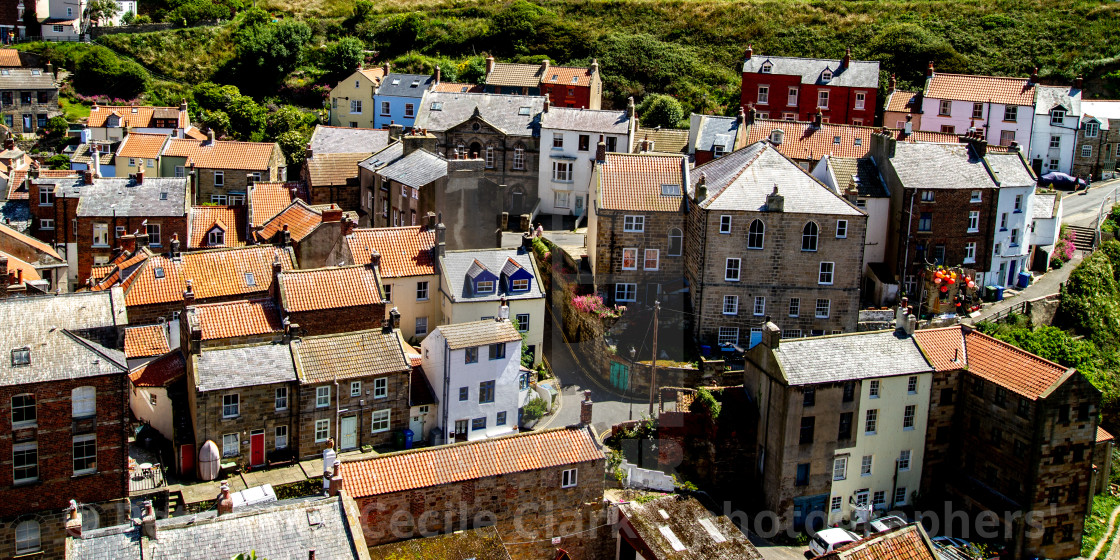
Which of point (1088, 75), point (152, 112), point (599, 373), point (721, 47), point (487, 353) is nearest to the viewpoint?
point (487, 353)

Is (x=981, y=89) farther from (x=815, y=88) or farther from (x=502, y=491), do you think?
(x=502, y=491)

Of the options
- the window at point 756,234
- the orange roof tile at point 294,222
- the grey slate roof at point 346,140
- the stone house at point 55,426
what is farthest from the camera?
the grey slate roof at point 346,140

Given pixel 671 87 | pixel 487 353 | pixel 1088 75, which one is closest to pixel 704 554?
pixel 487 353

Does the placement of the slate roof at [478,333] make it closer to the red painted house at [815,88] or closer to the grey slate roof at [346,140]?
the grey slate roof at [346,140]

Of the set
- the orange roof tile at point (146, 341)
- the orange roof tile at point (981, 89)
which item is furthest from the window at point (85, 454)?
the orange roof tile at point (981, 89)

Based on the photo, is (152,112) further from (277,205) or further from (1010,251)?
(1010,251)
